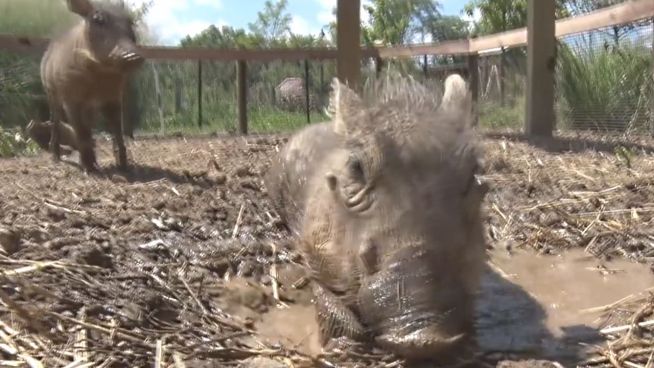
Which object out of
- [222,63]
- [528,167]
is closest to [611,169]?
[528,167]

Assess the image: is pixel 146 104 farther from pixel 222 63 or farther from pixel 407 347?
pixel 407 347

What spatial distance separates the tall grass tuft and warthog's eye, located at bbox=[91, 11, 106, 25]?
4.79 m

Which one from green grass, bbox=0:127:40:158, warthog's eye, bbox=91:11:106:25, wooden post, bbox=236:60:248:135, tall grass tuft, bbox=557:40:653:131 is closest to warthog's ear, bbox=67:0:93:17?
warthog's eye, bbox=91:11:106:25

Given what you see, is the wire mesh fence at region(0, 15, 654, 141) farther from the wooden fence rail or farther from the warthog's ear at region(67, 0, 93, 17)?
the warthog's ear at region(67, 0, 93, 17)

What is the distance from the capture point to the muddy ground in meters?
3.03

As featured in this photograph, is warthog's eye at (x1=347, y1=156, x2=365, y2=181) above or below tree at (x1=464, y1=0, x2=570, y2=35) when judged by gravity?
below

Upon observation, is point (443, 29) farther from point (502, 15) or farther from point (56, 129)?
point (56, 129)

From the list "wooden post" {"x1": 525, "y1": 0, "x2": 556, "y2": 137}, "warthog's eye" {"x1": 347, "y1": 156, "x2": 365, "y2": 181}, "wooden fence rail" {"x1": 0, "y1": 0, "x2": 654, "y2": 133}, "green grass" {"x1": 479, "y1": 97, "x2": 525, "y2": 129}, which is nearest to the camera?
"warthog's eye" {"x1": 347, "y1": 156, "x2": 365, "y2": 181}

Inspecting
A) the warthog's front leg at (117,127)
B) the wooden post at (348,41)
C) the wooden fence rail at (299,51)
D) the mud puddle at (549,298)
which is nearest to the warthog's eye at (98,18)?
the warthog's front leg at (117,127)

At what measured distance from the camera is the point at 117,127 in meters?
6.55

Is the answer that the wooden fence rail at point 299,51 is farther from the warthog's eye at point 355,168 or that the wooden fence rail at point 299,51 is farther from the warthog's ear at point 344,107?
the warthog's eye at point 355,168

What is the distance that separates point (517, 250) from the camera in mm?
4691

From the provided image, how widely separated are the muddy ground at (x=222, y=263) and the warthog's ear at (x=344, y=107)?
2.87 ft

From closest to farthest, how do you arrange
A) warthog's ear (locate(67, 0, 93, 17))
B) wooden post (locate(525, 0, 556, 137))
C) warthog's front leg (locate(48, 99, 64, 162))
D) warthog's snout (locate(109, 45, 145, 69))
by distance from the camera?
warthog's snout (locate(109, 45, 145, 69)) → warthog's ear (locate(67, 0, 93, 17)) → warthog's front leg (locate(48, 99, 64, 162)) → wooden post (locate(525, 0, 556, 137))
